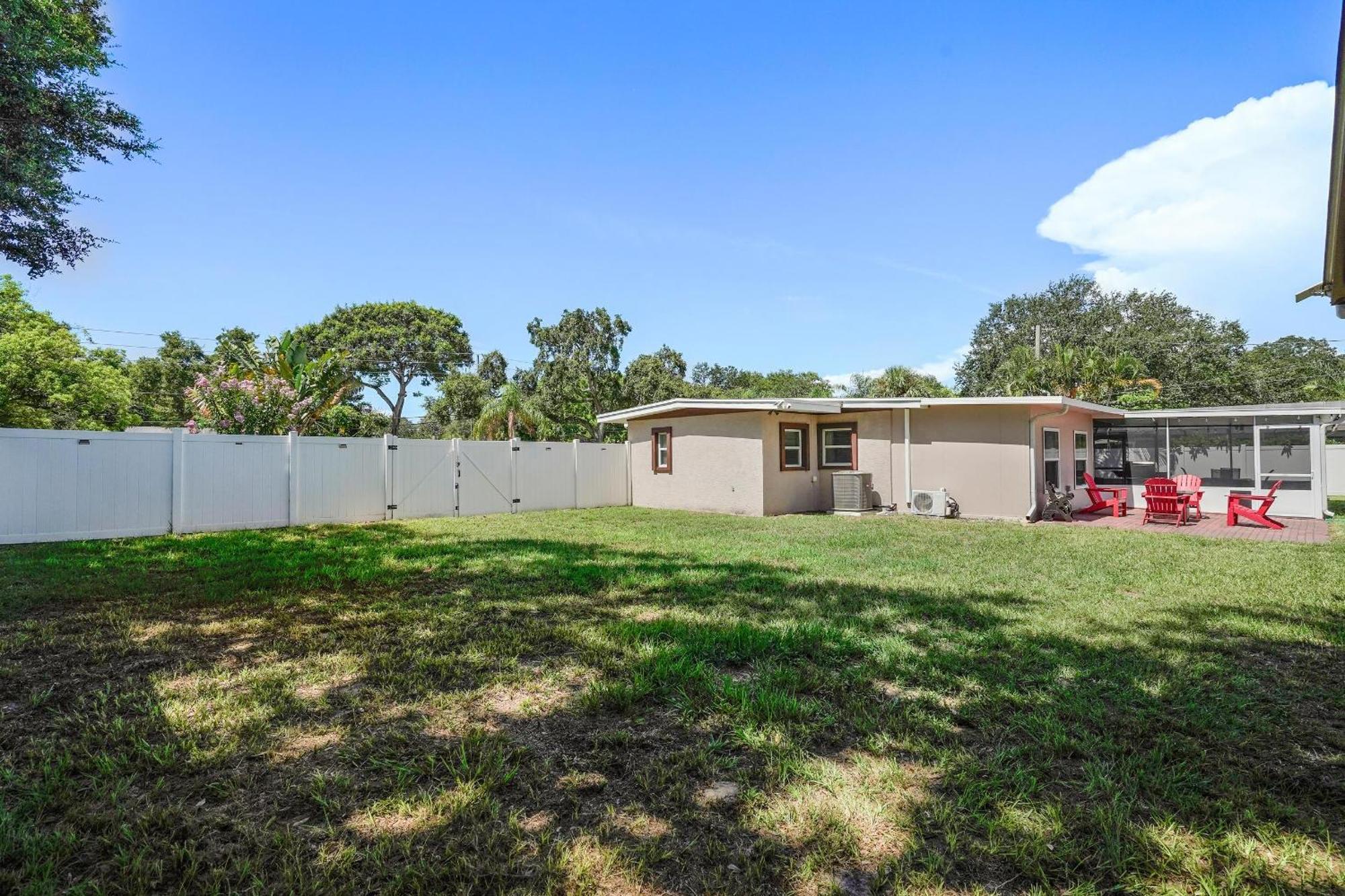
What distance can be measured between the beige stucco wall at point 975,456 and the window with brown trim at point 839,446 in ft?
4.50

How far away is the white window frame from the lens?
13.5 m

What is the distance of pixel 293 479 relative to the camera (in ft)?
38.8

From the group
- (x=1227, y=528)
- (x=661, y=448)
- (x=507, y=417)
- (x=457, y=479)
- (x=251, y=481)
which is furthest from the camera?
(x=507, y=417)

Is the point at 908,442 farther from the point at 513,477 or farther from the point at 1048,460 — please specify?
the point at 513,477

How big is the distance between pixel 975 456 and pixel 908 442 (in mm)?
1433

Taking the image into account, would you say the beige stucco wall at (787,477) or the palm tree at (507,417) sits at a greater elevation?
the palm tree at (507,417)

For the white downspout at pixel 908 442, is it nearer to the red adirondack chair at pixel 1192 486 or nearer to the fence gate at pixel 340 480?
the red adirondack chair at pixel 1192 486

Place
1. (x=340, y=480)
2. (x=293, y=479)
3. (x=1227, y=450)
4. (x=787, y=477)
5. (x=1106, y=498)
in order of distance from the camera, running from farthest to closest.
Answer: (x=1106, y=498)
(x=787, y=477)
(x=1227, y=450)
(x=340, y=480)
(x=293, y=479)

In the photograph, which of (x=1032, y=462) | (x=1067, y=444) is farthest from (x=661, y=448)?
(x=1067, y=444)

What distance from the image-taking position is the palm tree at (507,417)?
23.0 meters

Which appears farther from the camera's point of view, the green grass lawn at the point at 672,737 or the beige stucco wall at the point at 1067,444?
the beige stucco wall at the point at 1067,444

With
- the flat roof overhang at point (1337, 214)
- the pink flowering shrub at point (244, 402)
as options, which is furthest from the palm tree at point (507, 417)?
the flat roof overhang at point (1337, 214)

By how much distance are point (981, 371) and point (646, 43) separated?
123ft

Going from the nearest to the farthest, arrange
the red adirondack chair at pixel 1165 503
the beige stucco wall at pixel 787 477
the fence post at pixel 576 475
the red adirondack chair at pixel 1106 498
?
the red adirondack chair at pixel 1165 503, the red adirondack chair at pixel 1106 498, the beige stucco wall at pixel 787 477, the fence post at pixel 576 475
